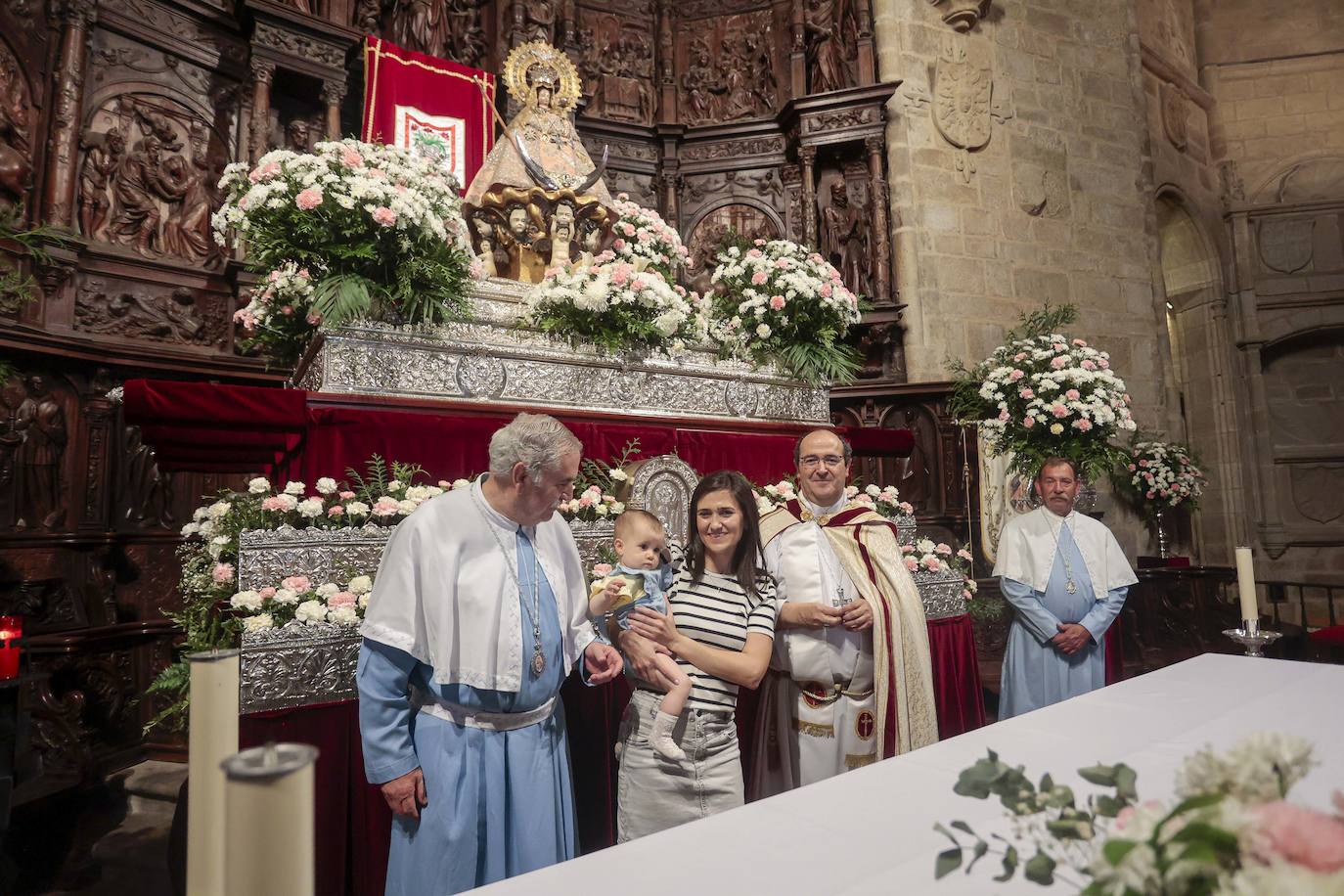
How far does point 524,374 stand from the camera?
4.52 metres

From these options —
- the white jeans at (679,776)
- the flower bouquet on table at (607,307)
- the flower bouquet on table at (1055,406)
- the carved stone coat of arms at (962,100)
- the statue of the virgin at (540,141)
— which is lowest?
the white jeans at (679,776)

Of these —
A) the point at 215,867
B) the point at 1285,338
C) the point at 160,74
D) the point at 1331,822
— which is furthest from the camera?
the point at 1285,338

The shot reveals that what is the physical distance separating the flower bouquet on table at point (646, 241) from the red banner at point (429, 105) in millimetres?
2968

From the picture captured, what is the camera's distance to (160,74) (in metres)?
7.28

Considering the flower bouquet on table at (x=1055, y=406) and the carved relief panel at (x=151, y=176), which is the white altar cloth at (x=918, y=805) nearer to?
the flower bouquet on table at (x=1055, y=406)

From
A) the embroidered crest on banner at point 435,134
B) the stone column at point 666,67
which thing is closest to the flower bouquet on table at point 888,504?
the embroidered crest on banner at point 435,134

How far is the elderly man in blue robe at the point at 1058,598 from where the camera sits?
179 inches

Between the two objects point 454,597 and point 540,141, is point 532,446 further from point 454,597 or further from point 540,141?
point 540,141

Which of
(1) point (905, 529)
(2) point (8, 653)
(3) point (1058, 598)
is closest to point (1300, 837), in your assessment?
(1) point (905, 529)

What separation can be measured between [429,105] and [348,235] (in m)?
5.07

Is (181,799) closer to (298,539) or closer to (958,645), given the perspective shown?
(298,539)

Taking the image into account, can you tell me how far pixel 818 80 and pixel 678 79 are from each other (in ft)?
6.05

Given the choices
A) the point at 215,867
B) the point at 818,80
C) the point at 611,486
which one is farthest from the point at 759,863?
the point at 818,80

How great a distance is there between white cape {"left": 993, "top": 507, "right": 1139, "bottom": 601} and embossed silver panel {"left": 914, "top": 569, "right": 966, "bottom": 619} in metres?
0.55
